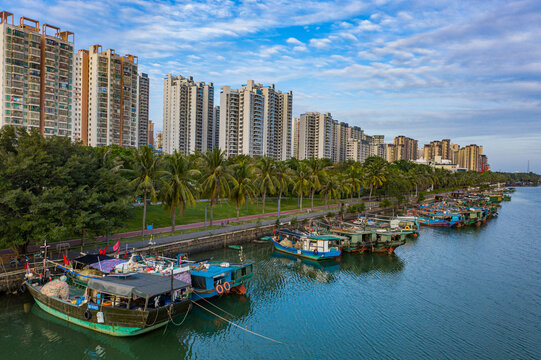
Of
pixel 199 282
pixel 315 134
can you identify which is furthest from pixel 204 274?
pixel 315 134

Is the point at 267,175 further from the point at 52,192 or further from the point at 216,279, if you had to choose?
the point at 52,192

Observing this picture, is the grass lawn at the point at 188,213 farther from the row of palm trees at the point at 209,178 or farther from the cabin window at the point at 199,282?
the cabin window at the point at 199,282

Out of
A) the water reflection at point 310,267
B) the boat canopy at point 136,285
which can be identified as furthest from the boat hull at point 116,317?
the water reflection at point 310,267

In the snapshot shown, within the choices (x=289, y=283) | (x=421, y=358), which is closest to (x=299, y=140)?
(x=289, y=283)

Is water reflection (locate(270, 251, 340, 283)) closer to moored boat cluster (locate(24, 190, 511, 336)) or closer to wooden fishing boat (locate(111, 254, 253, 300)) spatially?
moored boat cluster (locate(24, 190, 511, 336))

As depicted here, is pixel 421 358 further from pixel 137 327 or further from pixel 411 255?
pixel 411 255

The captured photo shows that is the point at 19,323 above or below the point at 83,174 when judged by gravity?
below
